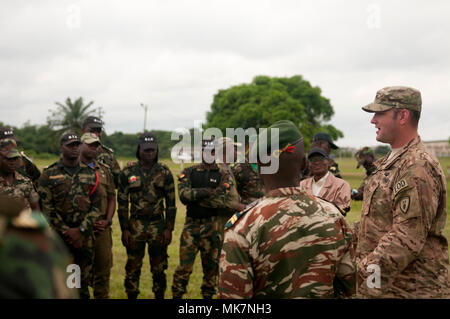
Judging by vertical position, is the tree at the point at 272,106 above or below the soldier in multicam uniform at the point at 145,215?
above

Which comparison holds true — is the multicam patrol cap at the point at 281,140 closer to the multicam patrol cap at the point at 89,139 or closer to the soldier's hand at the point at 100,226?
the soldier's hand at the point at 100,226

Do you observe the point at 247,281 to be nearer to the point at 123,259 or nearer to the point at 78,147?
the point at 78,147

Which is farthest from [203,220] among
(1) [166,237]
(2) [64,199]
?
(2) [64,199]

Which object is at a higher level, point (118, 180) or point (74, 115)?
point (74, 115)

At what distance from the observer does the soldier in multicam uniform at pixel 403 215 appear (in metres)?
2.30

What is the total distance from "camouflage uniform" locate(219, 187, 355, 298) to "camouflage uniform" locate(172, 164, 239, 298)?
3236 mm

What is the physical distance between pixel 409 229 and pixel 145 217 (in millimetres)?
3781

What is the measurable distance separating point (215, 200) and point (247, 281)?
340 cm

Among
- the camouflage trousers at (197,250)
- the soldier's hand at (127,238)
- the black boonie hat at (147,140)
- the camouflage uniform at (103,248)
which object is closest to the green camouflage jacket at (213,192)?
the camouflage trousers at (197,250)

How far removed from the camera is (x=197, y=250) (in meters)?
5.25

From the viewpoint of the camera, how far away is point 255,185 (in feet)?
19.6

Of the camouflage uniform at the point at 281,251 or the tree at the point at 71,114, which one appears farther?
the tree at the point at 71,114

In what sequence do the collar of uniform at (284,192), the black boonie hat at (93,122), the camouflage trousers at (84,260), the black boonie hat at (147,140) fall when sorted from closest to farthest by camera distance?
the collar of uniform at (284,192) < the camouflage trousers at (84,260) < the black boonie hat at (147,140) < the black boonie hat at (93,122)
